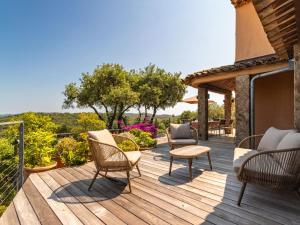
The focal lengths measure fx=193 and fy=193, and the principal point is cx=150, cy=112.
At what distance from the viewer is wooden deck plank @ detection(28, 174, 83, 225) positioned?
223 centimetres

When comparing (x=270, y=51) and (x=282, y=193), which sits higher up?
(x=270, y=51)

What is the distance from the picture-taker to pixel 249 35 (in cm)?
804

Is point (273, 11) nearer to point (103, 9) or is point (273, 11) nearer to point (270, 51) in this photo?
point (270, 51)

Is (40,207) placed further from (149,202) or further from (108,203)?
(149,202)

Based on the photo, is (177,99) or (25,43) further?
(177,99)

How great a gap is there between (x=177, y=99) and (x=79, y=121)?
11221 millimetres

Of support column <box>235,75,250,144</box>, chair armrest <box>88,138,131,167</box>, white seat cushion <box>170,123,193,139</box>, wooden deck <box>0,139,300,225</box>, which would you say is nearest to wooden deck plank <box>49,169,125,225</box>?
wooden deck <box>0,139,300,225</box>

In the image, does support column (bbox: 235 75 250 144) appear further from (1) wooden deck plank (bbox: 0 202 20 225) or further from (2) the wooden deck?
(1) wooden deck plank (bbox: 0 202 20 225)

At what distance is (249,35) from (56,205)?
8876 mm

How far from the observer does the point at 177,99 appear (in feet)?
54.0

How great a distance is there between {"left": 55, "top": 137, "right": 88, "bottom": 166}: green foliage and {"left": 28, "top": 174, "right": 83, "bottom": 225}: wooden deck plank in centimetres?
108

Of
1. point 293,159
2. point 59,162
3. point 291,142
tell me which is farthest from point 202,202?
point 59,162

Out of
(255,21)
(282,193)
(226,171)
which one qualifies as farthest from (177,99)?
(282,193)

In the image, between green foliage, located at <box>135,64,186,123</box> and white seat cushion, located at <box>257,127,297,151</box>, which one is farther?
green foliage, located at <box>135,64,186,123</box>
